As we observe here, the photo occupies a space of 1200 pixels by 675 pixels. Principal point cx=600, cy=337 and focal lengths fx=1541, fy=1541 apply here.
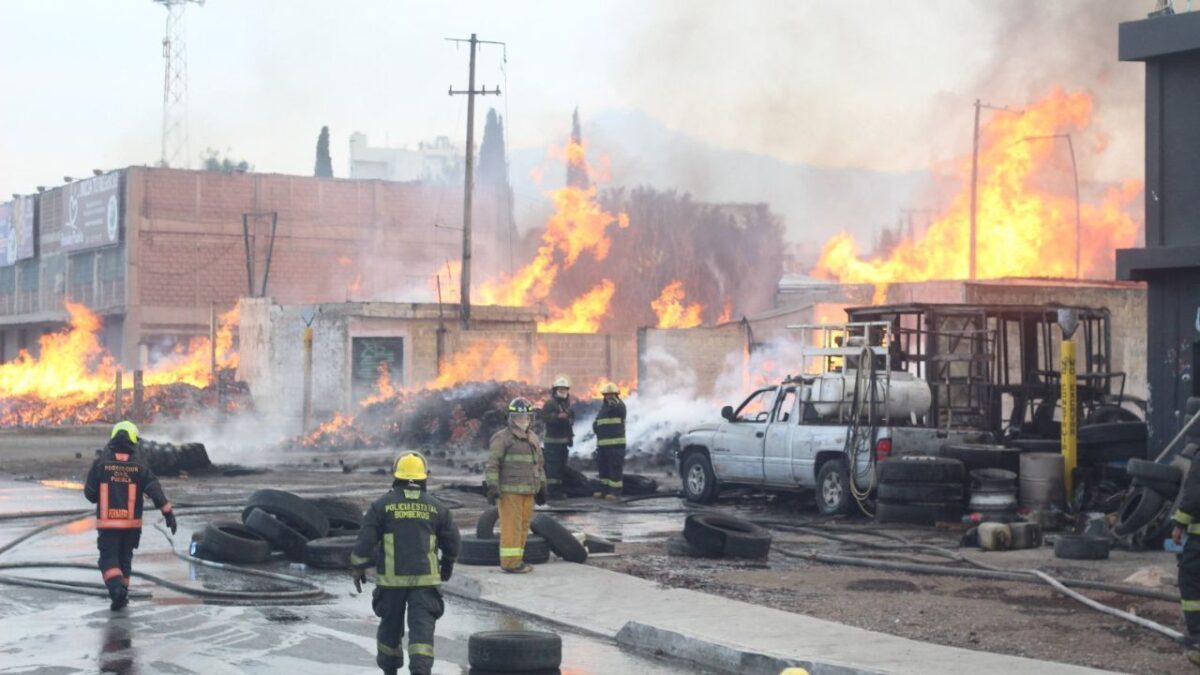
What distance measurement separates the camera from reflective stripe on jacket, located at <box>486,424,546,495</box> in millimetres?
13930

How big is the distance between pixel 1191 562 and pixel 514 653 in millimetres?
4377

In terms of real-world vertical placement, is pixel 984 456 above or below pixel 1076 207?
below

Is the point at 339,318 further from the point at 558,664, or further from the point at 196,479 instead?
the point at 558,664

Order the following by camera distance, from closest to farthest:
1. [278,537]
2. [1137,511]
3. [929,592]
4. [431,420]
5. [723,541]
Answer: [929,592] < [1137,511] < [723,541] < [278,537] < [431,420]

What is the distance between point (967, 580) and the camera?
13789 mm

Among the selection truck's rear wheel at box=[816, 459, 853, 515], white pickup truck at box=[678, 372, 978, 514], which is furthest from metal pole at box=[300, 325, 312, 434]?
truck's rear wheel at box=[816, 459, 853, 515]

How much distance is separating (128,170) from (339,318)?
2313cm

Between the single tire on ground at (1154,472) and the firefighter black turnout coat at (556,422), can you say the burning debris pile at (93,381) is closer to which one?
the firefighter black turnout coat at (556,422)

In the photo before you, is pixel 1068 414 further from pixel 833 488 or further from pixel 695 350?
pixel 695 350

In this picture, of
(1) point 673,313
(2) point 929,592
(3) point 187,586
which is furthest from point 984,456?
(1) point 673,313

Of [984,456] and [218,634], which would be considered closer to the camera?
[218,634]

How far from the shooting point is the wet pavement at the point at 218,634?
33.0 ft

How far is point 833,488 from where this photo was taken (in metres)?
19.9

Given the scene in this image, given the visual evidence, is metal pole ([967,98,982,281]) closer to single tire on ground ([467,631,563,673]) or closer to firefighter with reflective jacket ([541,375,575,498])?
firefighter with reflective jacket ([541,375,575,498])
